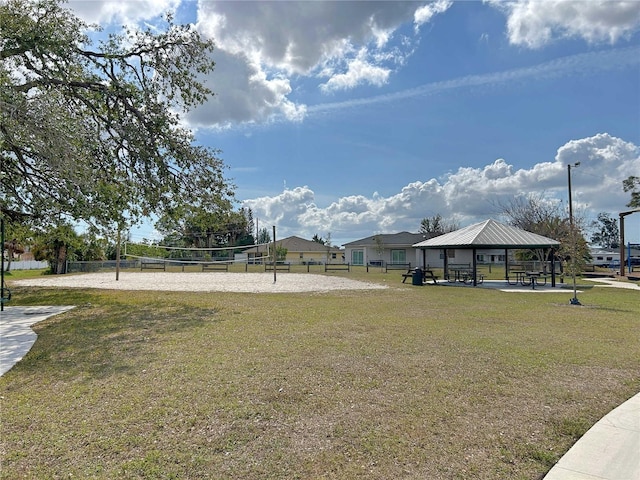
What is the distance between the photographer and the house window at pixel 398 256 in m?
43.8

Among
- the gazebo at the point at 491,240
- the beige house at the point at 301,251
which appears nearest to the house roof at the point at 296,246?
the beige house at the point at 301,251

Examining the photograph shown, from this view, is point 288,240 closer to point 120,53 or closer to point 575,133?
point 575,133

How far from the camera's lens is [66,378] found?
446cm

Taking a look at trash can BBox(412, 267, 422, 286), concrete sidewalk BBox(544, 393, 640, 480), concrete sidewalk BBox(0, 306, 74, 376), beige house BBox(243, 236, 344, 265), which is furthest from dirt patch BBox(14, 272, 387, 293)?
beige house BBox(243, 236, 344, 265)

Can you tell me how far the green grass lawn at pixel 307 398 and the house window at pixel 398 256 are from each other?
36.1 meters

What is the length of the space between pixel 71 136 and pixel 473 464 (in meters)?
9.28

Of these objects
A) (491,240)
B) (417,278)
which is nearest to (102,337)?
(417,278)

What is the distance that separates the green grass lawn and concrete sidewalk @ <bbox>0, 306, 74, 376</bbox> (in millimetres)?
183

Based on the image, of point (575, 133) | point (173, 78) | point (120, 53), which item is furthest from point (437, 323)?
point (575, 133)

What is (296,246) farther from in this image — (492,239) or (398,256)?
(492,239)

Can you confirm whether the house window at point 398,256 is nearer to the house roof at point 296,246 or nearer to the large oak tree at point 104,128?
the house roof at point 296,246

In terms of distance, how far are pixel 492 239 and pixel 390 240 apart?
88.3 feet

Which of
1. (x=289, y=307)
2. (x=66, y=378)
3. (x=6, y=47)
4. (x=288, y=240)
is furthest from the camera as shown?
(x=288, y=240)

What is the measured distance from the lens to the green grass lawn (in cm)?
276
